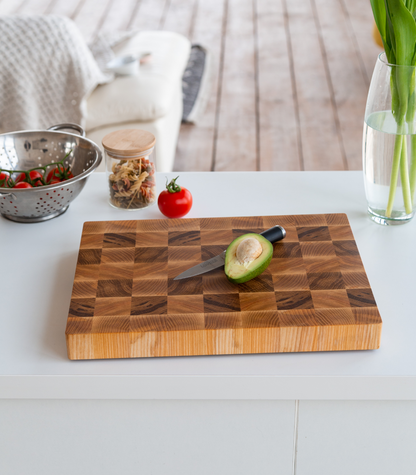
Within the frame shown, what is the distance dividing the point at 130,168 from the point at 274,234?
0.32 metres

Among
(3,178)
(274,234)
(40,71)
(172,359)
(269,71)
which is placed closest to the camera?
(172,359)

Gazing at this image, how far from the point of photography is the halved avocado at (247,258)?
30.4 inches

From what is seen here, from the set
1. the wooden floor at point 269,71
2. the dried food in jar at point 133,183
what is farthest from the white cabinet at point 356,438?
the wooden floor at point 269,71

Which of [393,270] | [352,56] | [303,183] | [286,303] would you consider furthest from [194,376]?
[352,56]

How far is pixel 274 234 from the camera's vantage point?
86cm

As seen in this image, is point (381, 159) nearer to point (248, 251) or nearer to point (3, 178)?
point (248, 251)

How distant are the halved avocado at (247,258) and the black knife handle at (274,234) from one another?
0.04m

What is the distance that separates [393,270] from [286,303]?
243 mm

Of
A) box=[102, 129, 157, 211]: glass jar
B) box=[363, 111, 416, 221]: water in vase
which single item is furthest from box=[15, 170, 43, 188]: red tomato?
box=[363, 111, 416, 221]: water in vase

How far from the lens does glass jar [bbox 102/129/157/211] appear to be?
39.3 inches

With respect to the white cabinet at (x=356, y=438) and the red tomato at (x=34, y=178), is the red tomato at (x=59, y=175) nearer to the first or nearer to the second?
the red tomato at (x=34, y=178)

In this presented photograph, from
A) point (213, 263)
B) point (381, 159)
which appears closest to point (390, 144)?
point (381, 159)

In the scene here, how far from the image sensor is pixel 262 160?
8.82 ft

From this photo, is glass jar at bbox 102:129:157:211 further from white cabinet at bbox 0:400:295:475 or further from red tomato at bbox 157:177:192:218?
white cabinet at bbox 0:400:295:475
